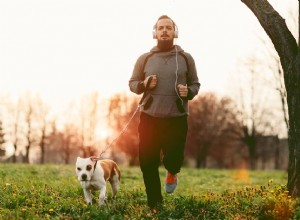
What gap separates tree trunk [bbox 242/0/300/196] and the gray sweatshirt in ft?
5.08

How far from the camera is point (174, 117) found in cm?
740

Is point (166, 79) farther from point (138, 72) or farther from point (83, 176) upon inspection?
point (83, 176)

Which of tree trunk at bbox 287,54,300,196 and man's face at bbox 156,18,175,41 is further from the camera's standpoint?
tree trunk at bbox 287,54,300,196

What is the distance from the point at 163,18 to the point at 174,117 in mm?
1614

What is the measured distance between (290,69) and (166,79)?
2161mm

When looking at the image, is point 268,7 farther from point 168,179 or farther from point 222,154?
point 222,154

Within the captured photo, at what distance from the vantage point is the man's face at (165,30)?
738 cm

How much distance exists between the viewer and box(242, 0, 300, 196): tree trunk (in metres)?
7.68

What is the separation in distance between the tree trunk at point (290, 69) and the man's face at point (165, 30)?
1.70 meters

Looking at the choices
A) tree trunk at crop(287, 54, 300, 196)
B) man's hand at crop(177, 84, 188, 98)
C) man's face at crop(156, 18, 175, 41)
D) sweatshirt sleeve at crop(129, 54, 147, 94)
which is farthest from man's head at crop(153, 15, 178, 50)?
tree trunk at crop(287, 54, 300, 196)

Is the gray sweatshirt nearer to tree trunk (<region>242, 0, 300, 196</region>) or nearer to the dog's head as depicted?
the dog's head

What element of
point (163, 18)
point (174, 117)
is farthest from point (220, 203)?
point (163, 18)

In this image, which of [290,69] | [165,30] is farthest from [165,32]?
[290,69]

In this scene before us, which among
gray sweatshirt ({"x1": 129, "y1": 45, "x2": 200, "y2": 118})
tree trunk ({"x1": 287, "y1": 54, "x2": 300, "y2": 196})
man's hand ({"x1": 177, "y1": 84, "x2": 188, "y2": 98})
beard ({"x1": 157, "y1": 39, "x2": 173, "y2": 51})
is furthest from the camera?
tree trunk ({"x1": 287, "y1": 54, "x2": 300, "y2": 196})
